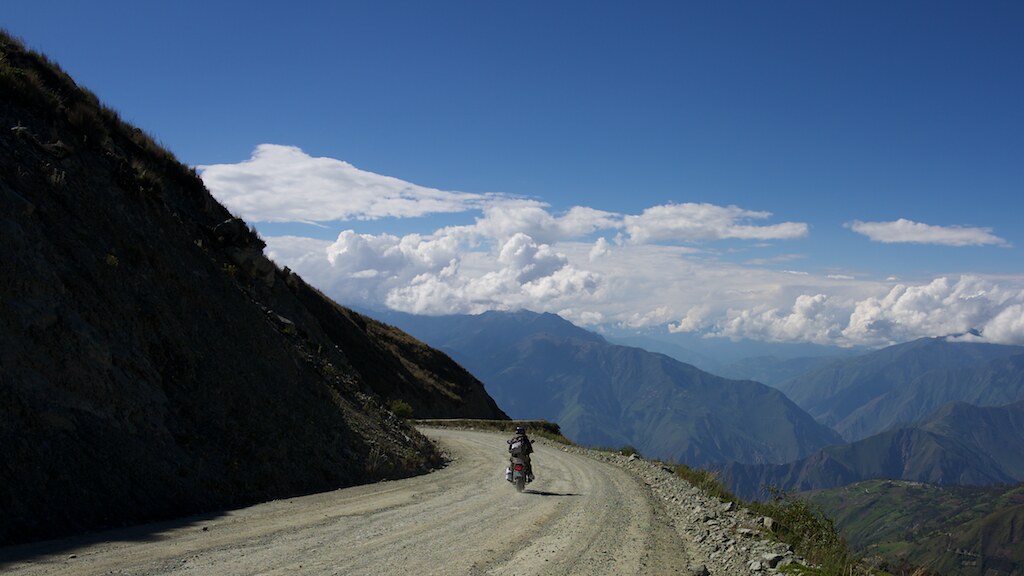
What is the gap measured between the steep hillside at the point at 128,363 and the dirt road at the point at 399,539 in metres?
1.16

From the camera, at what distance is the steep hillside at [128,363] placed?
10367mm

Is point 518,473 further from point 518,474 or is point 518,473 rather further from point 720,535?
point 720,535

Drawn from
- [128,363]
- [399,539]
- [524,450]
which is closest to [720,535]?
[399,539]

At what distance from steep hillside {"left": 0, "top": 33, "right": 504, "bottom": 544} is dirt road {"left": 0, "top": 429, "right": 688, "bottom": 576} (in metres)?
1.16

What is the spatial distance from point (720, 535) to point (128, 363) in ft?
47.7

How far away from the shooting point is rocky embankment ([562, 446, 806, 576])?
10227 millimetres

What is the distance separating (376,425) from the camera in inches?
859

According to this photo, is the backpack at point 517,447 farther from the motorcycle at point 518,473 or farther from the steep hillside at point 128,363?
the steep hillside at point 128,363

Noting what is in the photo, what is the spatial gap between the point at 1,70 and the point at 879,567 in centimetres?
2748

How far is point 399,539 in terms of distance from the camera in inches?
426

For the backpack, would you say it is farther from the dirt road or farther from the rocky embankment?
the rocky embankment

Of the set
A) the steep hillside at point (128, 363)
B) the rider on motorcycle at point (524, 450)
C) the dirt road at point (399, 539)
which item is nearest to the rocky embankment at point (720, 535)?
the dirt road at point (399, 539)

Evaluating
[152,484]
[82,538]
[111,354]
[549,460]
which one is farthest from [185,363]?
[549,460]

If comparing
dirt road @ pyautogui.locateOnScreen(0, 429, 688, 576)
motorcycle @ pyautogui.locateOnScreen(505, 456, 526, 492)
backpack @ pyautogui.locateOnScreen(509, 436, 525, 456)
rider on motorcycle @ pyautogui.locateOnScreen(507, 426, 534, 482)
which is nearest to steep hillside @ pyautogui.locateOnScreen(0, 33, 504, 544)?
dirt road @ pyautogui.locateOnScreen(0, 429, 688, 576)
